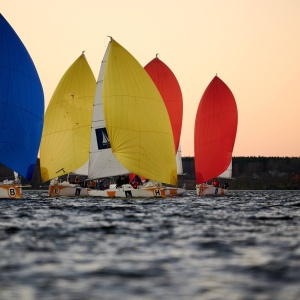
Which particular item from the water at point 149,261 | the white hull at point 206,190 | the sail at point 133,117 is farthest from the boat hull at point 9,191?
the white hull at point 206,190

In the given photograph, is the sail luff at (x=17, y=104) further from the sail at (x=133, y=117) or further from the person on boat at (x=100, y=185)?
the person on boat at (x=100, y=185)

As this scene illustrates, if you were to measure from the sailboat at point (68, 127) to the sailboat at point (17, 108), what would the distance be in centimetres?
1039

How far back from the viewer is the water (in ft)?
40.0

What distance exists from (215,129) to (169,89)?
5741 millimetres

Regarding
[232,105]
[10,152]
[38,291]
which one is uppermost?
[232,105]

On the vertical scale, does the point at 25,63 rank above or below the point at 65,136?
above

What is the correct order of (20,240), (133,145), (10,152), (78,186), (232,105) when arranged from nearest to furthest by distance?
(20,240) < (10,152) < (133,145) < (78,186) < (232,105)

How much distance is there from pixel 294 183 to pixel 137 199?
12959 cm

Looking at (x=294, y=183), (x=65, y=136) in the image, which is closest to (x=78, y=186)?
(x=65, y=136)

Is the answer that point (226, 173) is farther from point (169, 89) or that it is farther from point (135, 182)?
point (135, 182)

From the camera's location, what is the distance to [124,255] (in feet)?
54.4

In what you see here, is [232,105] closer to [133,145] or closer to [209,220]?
[133,145]

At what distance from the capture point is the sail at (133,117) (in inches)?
2000

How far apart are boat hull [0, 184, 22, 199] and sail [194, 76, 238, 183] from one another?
81.7 ft
